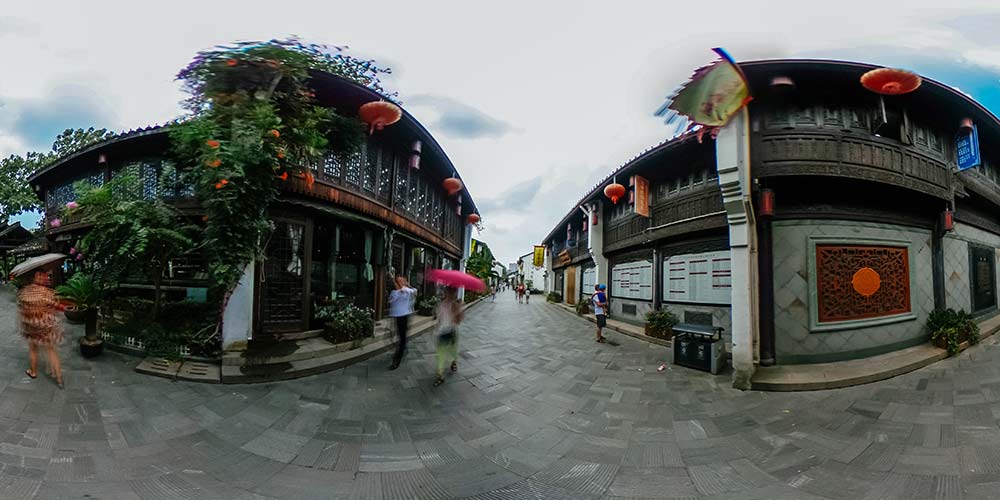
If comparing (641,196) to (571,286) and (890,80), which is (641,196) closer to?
(890,80)

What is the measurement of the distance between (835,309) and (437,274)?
24.3 feet

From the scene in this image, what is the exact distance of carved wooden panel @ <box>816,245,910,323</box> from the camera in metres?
6.48

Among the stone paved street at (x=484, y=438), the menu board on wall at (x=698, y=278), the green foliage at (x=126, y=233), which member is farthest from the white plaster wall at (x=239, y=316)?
the menu board on wall at (x=698, y=278)

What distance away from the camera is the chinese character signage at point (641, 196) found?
33.5 ft

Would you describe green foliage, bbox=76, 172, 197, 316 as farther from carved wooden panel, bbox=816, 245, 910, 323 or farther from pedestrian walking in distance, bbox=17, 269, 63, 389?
carved wooden panel, bbox=816, 245, 910, 323

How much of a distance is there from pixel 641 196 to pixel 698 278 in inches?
111

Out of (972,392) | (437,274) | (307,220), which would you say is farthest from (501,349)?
(972,392)

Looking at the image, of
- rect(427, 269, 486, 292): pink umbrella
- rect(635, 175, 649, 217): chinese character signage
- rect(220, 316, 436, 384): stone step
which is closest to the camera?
rect(220, 316, 436, 384): stone step

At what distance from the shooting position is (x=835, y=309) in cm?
650

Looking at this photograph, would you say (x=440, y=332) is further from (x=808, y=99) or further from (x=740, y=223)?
(x=808, y=99)

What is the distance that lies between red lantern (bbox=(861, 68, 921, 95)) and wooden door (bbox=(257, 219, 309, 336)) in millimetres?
10427

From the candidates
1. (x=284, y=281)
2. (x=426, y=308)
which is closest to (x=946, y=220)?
(x=426, y=308)

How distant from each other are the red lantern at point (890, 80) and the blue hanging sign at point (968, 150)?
3890 mm

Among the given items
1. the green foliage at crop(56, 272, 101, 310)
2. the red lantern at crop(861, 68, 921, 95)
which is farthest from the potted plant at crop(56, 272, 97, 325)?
the red lantern at crop(861, 68, 921, 95)
